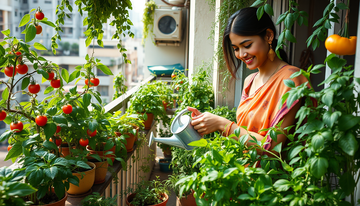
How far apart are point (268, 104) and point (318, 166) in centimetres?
54

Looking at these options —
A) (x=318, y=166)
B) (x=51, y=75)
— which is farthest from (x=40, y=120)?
(x=318, y=166)

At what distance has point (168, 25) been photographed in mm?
5219

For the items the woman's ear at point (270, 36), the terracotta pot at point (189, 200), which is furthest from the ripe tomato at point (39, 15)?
the terracotta pot at point (189, 200)

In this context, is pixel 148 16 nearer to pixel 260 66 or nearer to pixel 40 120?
pixel 260 66

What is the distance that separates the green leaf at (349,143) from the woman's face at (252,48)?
24.4 inches

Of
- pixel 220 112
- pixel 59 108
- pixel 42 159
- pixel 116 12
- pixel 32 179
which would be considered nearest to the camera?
pixel 32 179

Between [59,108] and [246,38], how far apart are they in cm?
75

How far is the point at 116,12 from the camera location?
4.55 ft

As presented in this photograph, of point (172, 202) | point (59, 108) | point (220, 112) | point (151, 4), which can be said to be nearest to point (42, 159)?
point (59, 108)

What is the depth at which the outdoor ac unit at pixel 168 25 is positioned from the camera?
516 cm

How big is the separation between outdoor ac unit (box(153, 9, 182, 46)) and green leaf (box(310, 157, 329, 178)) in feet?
15.8

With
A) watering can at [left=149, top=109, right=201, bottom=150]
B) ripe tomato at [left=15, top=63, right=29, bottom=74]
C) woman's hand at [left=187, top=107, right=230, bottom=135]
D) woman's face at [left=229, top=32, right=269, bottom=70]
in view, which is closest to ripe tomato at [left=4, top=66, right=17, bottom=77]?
ripe tomato at [left=15, top=63, right=29, bottom=74]

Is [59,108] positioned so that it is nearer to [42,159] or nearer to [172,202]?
[42,159]

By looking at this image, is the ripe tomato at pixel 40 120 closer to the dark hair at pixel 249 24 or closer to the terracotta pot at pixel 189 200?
the dark hair at pixel 249 24
